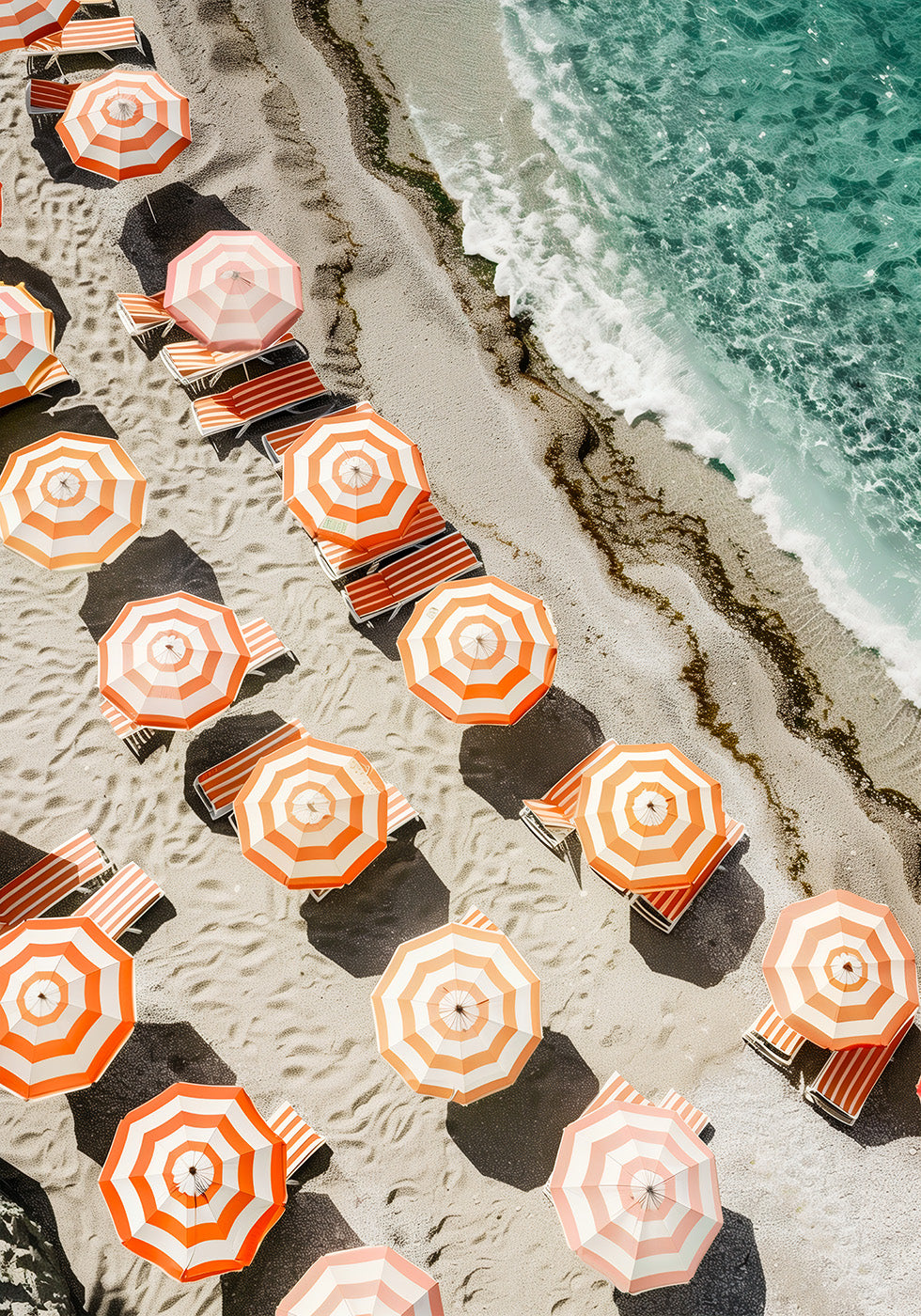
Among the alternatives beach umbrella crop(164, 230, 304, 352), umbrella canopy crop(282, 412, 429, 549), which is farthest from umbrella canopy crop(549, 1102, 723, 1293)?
beach umbrella crop(164, 230, 304, 352)

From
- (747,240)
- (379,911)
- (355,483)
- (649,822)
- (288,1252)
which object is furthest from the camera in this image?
(747,240)

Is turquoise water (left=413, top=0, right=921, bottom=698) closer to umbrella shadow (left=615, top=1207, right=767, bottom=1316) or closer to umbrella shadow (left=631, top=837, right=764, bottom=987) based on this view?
umbrella shadow (left=631, top=837, right=764, bottom=987)

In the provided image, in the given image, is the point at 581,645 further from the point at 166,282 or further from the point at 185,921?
the point at 166,282

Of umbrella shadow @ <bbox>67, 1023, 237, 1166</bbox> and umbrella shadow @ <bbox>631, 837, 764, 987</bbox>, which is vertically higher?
umbrella shadow @ <bbox>631, 837, 764, 987</bbox>

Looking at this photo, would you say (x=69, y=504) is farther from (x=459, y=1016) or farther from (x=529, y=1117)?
(x=529, y=1117)

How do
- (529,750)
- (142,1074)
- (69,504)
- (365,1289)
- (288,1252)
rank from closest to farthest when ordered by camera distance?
(365,1289) < (288,1252) < (142,1074) < (69,504) < (529,750)

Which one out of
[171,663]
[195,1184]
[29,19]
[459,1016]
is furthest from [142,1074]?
[29,19]

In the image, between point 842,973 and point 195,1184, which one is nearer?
point 195,1184
